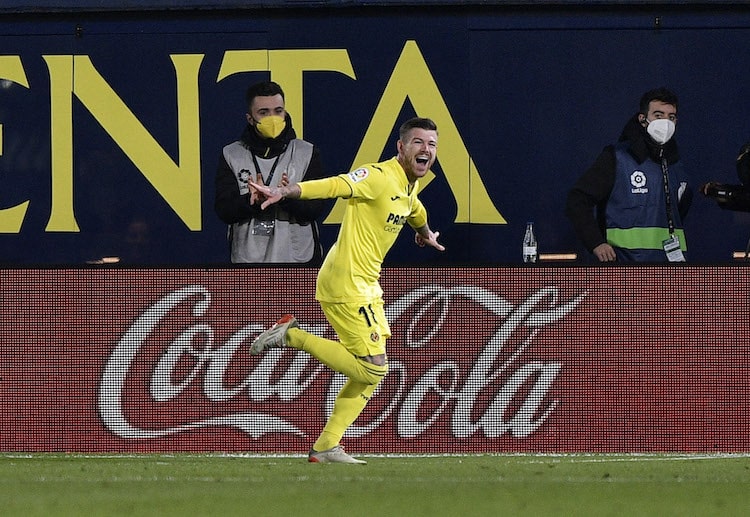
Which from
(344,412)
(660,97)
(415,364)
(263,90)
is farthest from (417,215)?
(660,97)

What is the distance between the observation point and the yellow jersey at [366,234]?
27.9ft

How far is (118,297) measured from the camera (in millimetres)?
9984

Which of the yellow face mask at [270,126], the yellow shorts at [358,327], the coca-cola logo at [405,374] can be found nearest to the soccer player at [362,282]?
the yellow shorts at [358,327]

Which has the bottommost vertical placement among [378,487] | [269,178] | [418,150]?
[378,487]

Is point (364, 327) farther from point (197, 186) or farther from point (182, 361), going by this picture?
point (197, 186)

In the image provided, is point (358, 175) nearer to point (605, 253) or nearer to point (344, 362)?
point (344, 362)

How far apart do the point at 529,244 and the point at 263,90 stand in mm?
2358

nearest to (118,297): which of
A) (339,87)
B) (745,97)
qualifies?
(339,87)

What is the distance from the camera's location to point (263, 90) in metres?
10.8

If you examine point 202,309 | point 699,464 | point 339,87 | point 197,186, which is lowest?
point 699,464

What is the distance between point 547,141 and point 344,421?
13.3 feet

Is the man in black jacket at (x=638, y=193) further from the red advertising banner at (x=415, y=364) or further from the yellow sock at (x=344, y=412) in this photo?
the yellow sock at (x=344, y=412)

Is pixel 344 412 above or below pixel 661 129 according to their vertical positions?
below

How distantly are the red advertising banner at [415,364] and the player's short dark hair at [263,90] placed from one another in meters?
1.48
